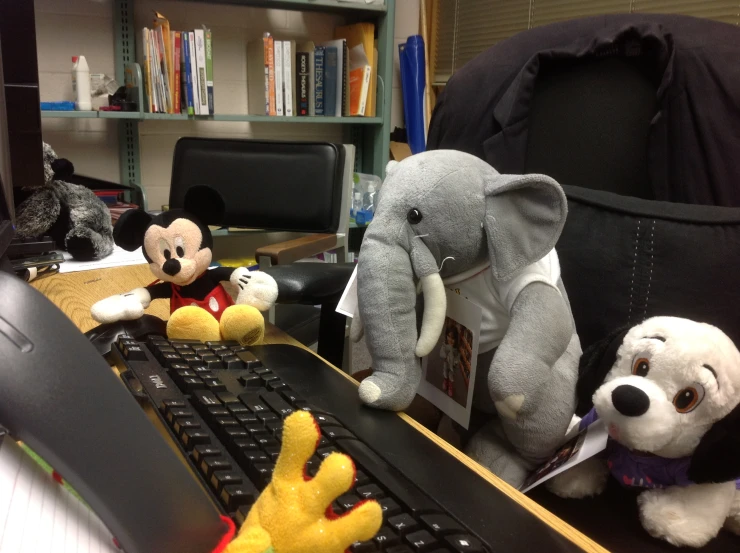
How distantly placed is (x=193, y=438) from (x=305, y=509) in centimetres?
20

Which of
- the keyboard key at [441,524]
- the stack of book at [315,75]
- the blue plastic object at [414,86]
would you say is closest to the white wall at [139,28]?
the stack of book at [315,75]

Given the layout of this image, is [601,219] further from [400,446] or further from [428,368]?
[400,446]

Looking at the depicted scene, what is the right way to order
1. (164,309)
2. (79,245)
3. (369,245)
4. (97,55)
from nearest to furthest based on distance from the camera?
(369,245)
(164,309)
(79,245)
(97,55)

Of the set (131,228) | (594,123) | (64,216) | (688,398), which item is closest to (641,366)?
(688,398)

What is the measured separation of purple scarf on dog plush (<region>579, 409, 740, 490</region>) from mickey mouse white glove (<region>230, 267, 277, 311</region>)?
1.41 feet

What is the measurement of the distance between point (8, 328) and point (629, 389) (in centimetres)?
43

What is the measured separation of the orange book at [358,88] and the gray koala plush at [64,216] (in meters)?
1.29

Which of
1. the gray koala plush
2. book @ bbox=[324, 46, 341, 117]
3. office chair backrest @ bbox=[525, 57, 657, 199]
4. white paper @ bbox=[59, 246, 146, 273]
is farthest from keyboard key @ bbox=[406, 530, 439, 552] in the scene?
book @ bbox=[324, 46, 341, 117]

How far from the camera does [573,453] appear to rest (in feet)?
1.76

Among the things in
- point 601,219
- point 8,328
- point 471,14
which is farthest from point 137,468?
point 471,14

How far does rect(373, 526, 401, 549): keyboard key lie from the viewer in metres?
0.35

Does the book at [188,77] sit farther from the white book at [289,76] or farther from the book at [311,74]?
the book at [311,74]

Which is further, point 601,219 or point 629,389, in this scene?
point 601,219

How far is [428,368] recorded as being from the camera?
2.19ft
